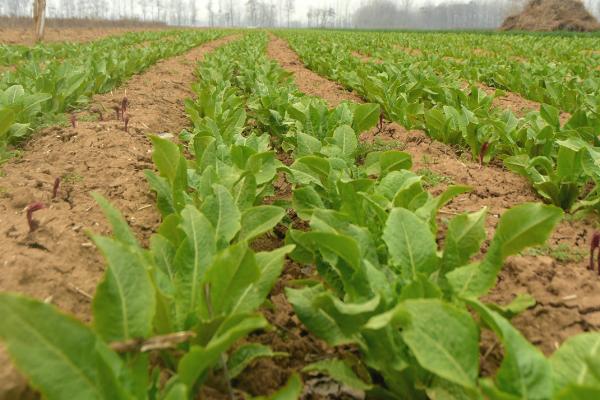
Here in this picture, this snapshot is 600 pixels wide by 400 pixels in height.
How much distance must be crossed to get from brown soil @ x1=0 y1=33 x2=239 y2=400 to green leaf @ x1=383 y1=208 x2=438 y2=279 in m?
0.97

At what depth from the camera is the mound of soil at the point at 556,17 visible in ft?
142

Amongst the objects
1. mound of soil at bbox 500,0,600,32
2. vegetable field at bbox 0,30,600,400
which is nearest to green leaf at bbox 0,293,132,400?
vegetable field at bbox 0,30,600,400

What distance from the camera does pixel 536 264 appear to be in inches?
78.3

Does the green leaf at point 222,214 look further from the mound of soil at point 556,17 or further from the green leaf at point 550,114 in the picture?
the mound of soil at point 556,17

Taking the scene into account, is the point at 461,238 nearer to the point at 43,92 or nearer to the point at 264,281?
the point at 264,281

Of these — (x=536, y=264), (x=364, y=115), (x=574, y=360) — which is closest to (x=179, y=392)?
A: (x=574, y=360)

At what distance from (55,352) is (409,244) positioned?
3.34ft

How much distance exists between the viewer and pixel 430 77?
643 centimetres

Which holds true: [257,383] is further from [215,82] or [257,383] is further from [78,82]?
[215,82]

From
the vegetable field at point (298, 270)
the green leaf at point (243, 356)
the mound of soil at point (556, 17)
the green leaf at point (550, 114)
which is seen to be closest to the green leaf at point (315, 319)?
the vegetable field at point (298, 270)

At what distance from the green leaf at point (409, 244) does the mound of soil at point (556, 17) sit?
48.9 meters

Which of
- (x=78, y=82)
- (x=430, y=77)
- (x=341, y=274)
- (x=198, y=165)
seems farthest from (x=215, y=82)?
(x=341, y=274)

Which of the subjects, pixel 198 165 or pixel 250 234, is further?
pixel 198 165

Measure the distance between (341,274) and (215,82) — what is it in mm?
5226
